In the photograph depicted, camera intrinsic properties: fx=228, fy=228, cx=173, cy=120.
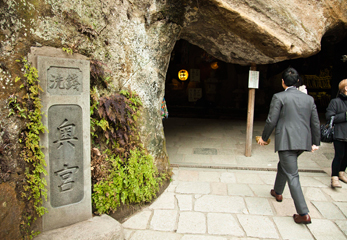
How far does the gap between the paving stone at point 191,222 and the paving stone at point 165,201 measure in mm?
390

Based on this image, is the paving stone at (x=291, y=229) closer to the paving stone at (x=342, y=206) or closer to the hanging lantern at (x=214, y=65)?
the paving stone at (x=342, y=206)

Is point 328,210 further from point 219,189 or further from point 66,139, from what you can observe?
point 66,139

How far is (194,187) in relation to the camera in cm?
530

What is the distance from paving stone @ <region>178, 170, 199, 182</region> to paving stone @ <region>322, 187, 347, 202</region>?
2.94 meters

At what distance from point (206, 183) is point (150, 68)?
3.01 m

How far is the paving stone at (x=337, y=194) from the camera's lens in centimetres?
479

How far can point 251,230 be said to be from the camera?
385 centimetres

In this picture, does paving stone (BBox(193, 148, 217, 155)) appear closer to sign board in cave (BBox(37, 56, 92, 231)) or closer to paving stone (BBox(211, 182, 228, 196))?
paving stone (BBox(211, 182, 228, 196))

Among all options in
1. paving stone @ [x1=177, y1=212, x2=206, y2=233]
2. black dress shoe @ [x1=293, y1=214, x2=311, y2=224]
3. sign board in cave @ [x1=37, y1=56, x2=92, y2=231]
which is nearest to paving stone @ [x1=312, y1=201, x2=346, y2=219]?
black dress shoe @ [x1=293, y1=214, x2=311, y2=224]

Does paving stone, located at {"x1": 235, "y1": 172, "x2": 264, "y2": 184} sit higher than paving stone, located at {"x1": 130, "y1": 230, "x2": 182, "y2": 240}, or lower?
higher

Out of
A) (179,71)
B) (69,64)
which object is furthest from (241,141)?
(179,71)

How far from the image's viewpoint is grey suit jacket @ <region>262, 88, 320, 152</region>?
3900mm

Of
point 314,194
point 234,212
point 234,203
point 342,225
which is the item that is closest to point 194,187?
point 234,203

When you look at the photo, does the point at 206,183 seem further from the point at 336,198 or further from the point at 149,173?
the point at 336,198
